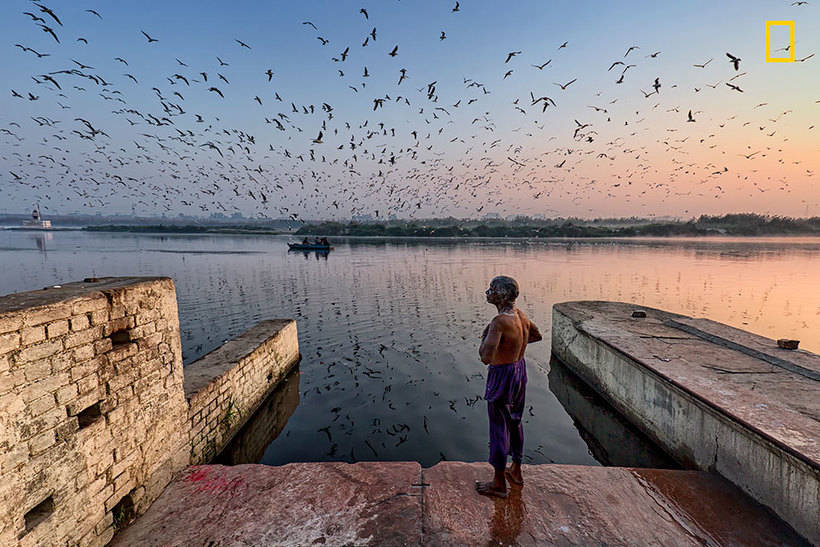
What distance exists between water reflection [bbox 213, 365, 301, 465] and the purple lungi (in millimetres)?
4826

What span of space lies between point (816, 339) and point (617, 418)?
33.0 feet

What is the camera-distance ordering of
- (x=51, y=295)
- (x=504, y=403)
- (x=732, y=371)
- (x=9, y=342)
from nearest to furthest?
1. (x=9, y=342)
2. (x=51, y=295)
3. (x=504, y=403)
4. (x=732, y=371)

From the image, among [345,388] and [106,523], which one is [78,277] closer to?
[345,388]

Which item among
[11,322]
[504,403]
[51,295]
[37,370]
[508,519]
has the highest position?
[51,295]

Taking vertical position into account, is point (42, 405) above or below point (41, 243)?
below

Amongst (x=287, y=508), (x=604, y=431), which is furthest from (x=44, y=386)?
(x=604, y=431)

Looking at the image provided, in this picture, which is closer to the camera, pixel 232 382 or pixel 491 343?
pixel 491 343

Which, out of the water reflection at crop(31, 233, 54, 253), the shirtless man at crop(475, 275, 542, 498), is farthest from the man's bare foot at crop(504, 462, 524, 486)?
the water reflection at crop(31, 233, 54, 253)

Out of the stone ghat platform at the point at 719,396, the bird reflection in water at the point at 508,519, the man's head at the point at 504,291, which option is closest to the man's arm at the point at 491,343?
the man's head at the point at 504,291

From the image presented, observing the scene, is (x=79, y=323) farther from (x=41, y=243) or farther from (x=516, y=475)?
(x=41, y=243)

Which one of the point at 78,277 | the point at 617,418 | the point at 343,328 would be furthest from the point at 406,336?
the point at 78,277

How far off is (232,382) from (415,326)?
7.95 meters

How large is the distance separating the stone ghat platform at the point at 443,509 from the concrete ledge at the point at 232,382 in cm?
111

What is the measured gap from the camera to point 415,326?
13680 mm
